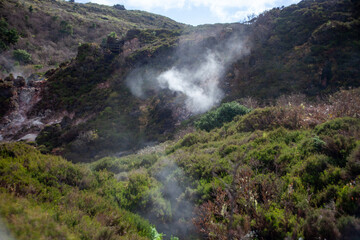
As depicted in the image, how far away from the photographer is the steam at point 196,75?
12430mm

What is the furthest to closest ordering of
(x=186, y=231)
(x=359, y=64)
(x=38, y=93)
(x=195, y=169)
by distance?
(x=38, y=93), (x=359, y=64), (x=195, y=169), (x=186, y=231)

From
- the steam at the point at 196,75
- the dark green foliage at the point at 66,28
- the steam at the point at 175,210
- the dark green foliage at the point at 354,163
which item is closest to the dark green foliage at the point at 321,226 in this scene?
the dark green foliage at the point at 354,163

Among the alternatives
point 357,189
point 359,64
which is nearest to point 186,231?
point 357,189

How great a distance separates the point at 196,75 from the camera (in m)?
14.2

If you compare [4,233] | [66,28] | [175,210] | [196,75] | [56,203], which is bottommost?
[175,210]

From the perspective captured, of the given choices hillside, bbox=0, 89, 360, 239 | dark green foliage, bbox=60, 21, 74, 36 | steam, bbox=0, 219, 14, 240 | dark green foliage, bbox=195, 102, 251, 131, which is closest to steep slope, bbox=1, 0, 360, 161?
dark green foliage, bbox=195, 102, 251, 131

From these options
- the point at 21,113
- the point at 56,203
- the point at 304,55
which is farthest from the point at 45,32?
the point at 56,203

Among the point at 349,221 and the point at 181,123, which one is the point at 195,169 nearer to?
the point at 349,221

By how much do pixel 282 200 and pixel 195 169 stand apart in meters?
2.14

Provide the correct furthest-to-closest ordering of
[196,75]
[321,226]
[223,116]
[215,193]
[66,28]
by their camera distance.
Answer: [66,28] < [196,75] < [223,116] < [215,193] < [321,226]

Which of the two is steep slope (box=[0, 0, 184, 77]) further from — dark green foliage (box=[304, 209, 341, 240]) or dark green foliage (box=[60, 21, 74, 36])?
dark green foliage (box=[304, 209, 341, 240])

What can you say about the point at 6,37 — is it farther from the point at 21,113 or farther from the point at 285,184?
the point at 285,184

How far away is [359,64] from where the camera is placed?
32.0ft

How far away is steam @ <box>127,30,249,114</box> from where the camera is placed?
12.4 metres
